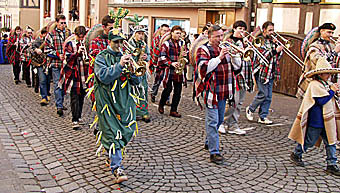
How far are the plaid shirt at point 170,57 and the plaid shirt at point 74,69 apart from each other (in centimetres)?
180


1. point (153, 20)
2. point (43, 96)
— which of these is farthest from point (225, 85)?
point (153, 20)

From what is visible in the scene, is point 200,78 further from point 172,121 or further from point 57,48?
point 57,48

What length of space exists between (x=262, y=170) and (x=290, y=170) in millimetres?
414

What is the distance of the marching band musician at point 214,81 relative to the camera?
5996 mm

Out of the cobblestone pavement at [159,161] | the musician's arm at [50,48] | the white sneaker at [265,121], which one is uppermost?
the musician's arm at [50,48]

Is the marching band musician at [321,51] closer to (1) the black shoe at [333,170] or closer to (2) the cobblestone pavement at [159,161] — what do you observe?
(2) the cobblestone pavement at [159,161]

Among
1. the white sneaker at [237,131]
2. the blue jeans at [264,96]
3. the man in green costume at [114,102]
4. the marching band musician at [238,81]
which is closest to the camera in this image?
the man in green costume at [114,102]

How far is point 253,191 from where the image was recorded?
16.8 ft

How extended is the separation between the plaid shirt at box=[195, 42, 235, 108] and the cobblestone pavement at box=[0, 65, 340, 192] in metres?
0.99

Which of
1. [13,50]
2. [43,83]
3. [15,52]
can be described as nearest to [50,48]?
[43,83]

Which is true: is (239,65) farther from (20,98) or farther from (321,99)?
(20,98)

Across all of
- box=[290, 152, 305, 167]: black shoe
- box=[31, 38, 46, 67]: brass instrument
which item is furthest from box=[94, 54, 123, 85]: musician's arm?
box=[31, 38, 46, 67]: brass instrument

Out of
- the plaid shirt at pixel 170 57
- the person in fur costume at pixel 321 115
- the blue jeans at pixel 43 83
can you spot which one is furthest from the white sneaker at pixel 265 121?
the blue jeans at pixel 43 83

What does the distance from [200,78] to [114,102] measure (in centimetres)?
156
